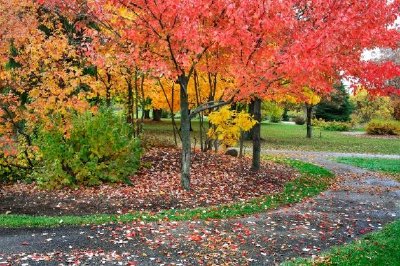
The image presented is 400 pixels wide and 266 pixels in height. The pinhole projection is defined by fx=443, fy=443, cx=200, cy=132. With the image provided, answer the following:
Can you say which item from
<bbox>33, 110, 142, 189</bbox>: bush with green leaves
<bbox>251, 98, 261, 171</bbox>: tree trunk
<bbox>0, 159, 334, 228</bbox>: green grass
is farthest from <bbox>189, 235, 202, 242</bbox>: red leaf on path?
<bbox>251, 98, 261, 171</bbox>: tree trunk

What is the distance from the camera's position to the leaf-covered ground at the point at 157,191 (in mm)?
9998

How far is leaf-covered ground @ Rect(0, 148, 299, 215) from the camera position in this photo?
9998 mm

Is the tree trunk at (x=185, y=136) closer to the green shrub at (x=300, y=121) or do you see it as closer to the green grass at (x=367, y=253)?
the green grass at (x=367, y=253)

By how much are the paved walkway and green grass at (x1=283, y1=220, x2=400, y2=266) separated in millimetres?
354

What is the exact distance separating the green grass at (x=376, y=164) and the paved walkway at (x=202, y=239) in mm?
8628

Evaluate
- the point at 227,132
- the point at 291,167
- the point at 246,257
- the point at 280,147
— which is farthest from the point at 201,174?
the point at 280,147

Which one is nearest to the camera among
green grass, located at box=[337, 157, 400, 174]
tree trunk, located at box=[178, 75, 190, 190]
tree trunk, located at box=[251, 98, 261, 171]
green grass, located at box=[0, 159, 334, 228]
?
green grass, located at box=[0, 159, 334, 228]

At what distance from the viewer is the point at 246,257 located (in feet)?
22.4

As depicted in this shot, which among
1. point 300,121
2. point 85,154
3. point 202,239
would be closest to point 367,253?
point 202,239

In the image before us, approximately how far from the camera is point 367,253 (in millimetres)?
6887

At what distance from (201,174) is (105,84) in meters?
5.79

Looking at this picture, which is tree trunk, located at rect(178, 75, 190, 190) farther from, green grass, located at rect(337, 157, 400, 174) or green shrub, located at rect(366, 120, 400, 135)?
green shrub, located at rect(366, 120, 400, 135)

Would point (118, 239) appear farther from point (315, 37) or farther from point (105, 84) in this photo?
point (105, 84)

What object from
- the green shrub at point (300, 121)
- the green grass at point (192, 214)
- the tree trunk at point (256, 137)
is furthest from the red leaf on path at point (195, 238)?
the green shrub at point (300, 121)
